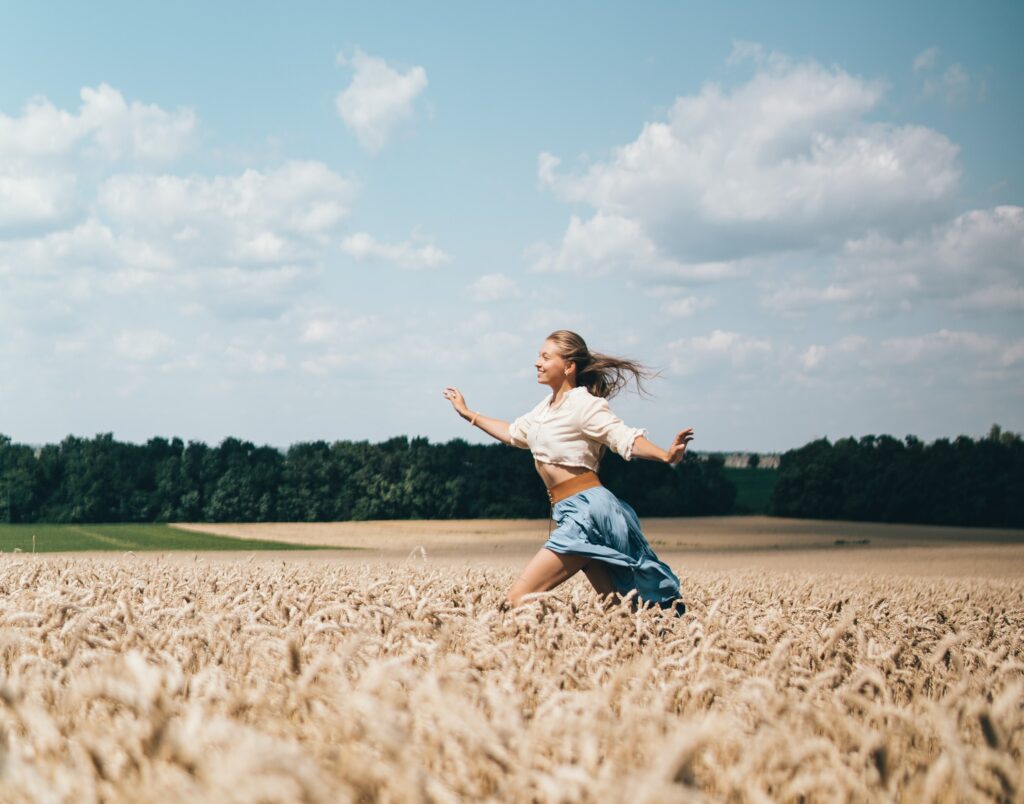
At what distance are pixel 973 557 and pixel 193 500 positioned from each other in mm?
28117

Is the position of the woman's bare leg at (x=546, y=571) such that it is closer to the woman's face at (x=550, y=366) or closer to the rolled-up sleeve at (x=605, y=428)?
the rolled-up sleeve at (x=605, y=428)

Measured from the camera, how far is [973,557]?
2647cm

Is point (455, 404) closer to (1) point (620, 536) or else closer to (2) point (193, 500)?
(1) point (620, 536)

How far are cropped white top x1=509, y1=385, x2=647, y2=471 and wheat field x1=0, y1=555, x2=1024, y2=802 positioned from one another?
5.56 ft

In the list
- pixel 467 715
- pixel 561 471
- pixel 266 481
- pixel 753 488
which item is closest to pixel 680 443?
pixel 561 471

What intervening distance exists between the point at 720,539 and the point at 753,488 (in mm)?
26199

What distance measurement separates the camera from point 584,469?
6641 millimetres

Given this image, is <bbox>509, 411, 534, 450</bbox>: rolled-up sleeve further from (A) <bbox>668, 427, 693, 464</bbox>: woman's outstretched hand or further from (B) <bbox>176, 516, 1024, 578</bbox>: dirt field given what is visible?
(B) <bbox>176, 516, 1024, 578</bbox>: dirt field

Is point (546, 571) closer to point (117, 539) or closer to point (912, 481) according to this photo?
point (117, 539)

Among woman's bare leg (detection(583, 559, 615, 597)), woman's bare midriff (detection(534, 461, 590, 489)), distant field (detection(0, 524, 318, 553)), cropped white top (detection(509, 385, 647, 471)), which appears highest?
cropped white top (detection(509, 385, 647, 471))

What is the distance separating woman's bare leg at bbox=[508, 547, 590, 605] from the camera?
600cm

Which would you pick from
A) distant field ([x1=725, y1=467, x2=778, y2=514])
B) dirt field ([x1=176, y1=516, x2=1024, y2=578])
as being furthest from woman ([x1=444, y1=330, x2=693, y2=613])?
distant field ([x1=725, y1=467, x2=778, y2=514])

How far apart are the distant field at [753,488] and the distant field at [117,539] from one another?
2887 cm

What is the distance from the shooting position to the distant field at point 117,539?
25531mm
